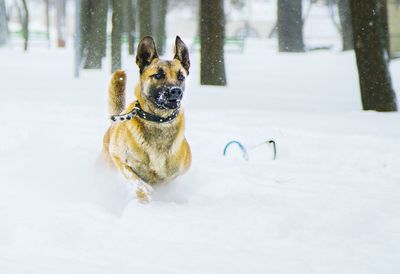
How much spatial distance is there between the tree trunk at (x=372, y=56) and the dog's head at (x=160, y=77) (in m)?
5.07

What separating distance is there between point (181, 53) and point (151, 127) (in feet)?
2.46

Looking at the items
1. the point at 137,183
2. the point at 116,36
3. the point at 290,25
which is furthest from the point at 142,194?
the point at 290,25

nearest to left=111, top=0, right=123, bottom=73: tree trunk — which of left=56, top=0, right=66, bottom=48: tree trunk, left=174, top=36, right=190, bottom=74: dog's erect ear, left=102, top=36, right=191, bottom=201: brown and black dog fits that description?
left=174, top=36, right=190, bottom=74: dog's erect ear

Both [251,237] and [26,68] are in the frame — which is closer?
[251,237]

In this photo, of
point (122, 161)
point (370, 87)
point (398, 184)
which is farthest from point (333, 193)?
point (370, 87)

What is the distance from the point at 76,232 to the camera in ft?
13.4

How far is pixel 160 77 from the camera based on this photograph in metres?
5.25

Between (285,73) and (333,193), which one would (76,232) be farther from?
(285,73)

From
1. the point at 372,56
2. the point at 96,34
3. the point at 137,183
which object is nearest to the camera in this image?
the point at 137,183

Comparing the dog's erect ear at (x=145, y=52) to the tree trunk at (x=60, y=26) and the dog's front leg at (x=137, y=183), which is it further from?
the tree trunk at (x=60, y=26)

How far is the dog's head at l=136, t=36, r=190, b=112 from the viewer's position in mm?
5129

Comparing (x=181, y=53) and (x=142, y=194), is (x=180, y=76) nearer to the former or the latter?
(x=181, y=53)

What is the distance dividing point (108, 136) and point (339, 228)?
2541 mm

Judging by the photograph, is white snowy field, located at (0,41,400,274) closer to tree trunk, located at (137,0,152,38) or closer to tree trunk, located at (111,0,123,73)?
tree trunk, located at (111,0,123,73)
